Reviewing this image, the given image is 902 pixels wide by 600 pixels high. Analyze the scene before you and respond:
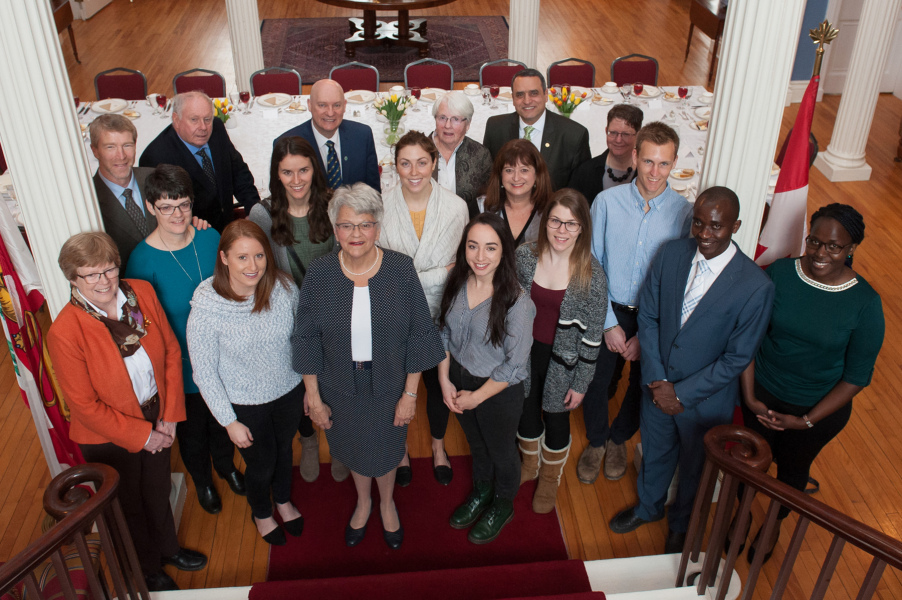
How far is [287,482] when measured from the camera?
3717mm

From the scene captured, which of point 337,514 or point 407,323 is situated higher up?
point 407,323

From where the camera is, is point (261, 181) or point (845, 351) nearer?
point (845, 351)

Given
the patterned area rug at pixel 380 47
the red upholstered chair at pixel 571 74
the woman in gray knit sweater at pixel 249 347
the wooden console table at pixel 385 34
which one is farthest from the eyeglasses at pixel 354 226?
the wooden console table at pixel 385 34

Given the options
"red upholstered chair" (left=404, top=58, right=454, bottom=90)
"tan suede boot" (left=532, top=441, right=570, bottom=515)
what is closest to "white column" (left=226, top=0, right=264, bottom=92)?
"red upholstered chair" (left=404, top=58, right=454, bottom=90)

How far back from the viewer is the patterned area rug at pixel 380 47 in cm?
1057

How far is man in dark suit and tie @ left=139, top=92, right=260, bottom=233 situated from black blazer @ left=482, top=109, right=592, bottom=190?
1.58m

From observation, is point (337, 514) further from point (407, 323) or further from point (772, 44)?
point (772, 44)

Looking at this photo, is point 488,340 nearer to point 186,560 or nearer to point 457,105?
point 457,105

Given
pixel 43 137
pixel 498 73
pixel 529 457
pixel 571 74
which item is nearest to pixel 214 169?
pixel 43 137

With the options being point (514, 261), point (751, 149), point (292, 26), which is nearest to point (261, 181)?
point (514, 261)

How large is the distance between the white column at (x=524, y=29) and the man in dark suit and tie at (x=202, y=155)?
16.9ft

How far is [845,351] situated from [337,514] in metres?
2.57

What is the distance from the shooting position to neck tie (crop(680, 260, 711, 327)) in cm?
316

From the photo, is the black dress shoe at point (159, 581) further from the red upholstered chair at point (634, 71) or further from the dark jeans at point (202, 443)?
the red upholstered chair at point (634, 71)
